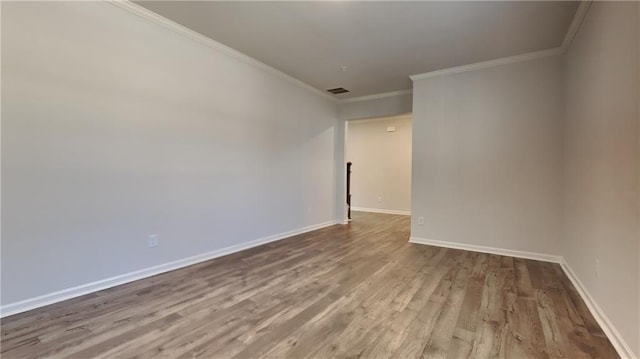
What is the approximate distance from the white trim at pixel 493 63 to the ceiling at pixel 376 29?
0.39 feet

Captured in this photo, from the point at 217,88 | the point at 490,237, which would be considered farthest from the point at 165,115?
the point at 490,237

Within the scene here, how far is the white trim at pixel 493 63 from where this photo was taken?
3678 mm

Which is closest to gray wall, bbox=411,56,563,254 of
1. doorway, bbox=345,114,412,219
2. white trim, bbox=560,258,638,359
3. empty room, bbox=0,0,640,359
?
empty room, bbox=0,0,640,359

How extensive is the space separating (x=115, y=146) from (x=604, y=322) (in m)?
4.15

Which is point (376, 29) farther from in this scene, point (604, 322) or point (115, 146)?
point (604, 322)

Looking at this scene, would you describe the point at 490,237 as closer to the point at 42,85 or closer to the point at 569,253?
the point at 569,253

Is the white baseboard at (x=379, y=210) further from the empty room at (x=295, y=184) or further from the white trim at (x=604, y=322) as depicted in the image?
the white trim at (x=604, y=322)

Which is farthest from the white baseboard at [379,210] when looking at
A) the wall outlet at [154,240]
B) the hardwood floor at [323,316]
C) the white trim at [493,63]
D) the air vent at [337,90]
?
the wall outlet at [154,240]

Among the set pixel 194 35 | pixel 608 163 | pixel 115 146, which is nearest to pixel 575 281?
pixel 608 163

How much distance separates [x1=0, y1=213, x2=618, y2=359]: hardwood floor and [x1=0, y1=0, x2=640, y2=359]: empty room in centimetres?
2

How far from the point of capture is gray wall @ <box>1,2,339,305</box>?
222 centimetres

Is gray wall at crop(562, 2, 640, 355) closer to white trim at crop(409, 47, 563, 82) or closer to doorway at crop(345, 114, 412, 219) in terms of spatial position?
white trim at crop(409, 47, 563, 82)

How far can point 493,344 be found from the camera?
1.84 metres

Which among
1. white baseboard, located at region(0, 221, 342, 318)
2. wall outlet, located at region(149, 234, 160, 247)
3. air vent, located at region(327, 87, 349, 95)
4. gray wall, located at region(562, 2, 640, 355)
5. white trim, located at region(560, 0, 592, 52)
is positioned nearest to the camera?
gray wall, located at region(562, 2, 640, 355)
